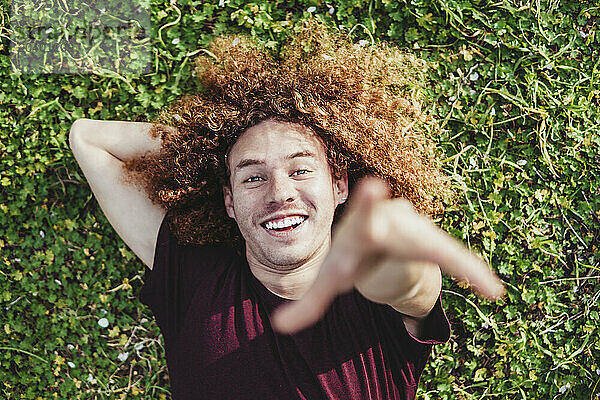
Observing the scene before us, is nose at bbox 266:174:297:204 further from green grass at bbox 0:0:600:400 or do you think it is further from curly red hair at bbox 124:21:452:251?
green grass at bbox 0:0:600:400

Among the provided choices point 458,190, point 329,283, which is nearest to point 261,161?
point 329,283

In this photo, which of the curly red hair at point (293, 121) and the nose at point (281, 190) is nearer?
the nose at point (281, 190)

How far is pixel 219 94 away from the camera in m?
2.16

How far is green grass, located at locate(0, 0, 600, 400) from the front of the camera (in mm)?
2463

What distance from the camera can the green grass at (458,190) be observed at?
2.46 m

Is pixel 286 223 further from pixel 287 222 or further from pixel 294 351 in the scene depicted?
pixel 294 351

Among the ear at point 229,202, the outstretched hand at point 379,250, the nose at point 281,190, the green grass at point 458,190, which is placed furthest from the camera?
the green grass at point 458,190

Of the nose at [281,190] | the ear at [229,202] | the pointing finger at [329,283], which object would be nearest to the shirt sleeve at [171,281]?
the ear at [229,202]

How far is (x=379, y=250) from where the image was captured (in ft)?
3.81

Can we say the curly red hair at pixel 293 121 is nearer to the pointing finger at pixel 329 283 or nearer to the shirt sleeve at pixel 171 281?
the shirt sleeve at pixel 171 281

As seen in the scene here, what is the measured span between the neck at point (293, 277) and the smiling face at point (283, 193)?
0.02 m

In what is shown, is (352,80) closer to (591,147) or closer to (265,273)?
(265,273)

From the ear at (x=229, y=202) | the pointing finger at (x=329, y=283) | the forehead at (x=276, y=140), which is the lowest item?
the ear at (x=229, y=202)

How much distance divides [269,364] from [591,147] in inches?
61.5
